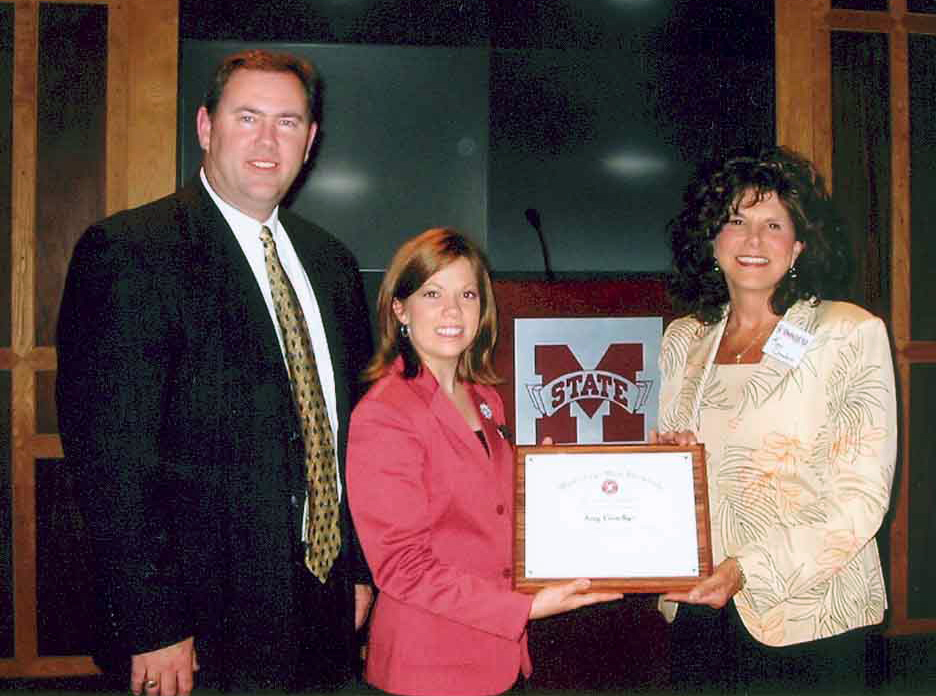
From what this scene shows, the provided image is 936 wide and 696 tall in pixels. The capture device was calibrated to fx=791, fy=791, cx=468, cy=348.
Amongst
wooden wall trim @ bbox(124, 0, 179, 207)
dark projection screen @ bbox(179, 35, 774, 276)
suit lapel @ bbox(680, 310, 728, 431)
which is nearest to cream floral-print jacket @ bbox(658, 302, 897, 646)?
suit lapel @ bbox(680, 310, 728, 431)

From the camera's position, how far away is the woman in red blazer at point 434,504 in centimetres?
148

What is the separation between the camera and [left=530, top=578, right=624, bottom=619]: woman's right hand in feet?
4.99

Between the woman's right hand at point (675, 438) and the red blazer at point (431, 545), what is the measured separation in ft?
1.40

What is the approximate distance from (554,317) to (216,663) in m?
1.39

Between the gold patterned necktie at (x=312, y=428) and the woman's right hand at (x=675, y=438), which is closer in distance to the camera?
the gold patterned necktie at (x=312, y=428)

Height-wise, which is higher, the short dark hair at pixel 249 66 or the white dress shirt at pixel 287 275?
the short dark hair at pixel 249 66

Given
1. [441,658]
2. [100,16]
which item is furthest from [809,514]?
[100,16]

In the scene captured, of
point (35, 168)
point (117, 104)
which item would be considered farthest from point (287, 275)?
point (35, 168)

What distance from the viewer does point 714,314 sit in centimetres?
197

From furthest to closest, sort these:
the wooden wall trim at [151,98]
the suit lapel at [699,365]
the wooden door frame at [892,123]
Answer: the wooden door frame at [892,123], the wooden wall trim at [151,98], the suit lapel at [699,365]

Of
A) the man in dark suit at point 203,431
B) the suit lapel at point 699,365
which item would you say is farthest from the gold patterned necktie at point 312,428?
the suit lapel at point 699,365

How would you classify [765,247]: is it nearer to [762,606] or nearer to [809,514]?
[809,514]

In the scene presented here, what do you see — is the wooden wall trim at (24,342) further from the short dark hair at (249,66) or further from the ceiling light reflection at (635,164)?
the ceiling light reflection at (635,164)

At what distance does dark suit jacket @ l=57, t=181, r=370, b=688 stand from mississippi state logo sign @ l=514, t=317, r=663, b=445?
100 cm
